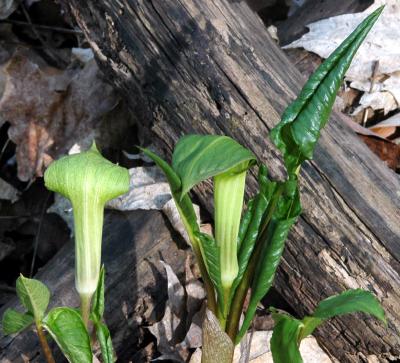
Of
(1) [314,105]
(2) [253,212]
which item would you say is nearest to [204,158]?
(1) [314,105]

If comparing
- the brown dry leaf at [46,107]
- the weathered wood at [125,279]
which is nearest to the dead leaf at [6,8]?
the brown dry leaf at [46,107]

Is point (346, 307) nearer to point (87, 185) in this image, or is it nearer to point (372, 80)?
point (87, 185)

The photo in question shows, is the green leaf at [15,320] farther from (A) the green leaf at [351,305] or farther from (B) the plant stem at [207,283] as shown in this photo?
(A) the green leaf at [351,305]

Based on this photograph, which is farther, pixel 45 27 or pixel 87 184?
pixel 45 27

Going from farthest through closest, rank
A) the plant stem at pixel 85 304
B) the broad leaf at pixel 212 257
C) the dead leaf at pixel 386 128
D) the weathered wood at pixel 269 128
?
1. the dead leaf at pixel 386 128
2. the weathered wood at pixel 269 128
3. the plant stem at pixel 85 304
4. the broad leaf at pixel 212 257

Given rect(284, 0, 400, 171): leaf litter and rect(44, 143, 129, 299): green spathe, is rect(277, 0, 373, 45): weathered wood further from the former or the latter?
rect(44, 143, 129, 299): green spathe

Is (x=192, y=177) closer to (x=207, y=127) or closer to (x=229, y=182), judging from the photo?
(x=229, y=182)

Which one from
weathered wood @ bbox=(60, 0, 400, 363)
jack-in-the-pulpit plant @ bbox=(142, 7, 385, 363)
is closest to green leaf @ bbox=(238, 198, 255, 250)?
jack-in-the-pulpit plant @ bbox=(142, 7, 385, 363)
